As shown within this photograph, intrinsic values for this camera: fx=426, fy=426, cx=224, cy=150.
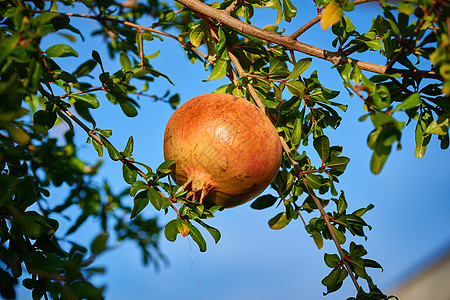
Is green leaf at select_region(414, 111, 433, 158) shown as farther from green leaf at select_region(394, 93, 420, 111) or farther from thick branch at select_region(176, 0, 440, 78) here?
green leaf at select_region(394, 93, 420, 111)

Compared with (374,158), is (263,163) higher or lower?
higher

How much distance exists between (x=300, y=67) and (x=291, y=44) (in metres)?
0.10

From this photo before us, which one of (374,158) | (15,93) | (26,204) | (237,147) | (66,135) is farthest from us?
(66,135)

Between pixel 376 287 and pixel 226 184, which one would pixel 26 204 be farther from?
pixel 376 287

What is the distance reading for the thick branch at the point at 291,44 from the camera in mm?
1343

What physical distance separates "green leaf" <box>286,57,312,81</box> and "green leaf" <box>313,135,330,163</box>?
0.77ft

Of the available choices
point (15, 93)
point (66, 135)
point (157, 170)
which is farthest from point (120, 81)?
point (15, 93)

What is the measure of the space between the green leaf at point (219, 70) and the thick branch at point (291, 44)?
15 centimetres

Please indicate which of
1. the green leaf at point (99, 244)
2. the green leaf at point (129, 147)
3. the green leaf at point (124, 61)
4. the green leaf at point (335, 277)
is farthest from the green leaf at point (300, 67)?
the green leaf at point (124, 61)

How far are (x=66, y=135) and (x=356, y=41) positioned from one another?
1090 millimetres

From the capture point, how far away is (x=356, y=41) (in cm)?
141

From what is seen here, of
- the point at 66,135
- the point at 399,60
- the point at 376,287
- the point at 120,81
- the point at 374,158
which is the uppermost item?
the point at 120,81

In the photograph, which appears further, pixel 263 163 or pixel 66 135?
pixel 66 135

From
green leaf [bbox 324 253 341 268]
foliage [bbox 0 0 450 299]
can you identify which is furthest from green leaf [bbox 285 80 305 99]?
green leaf [bbox 324 253 341 268]
